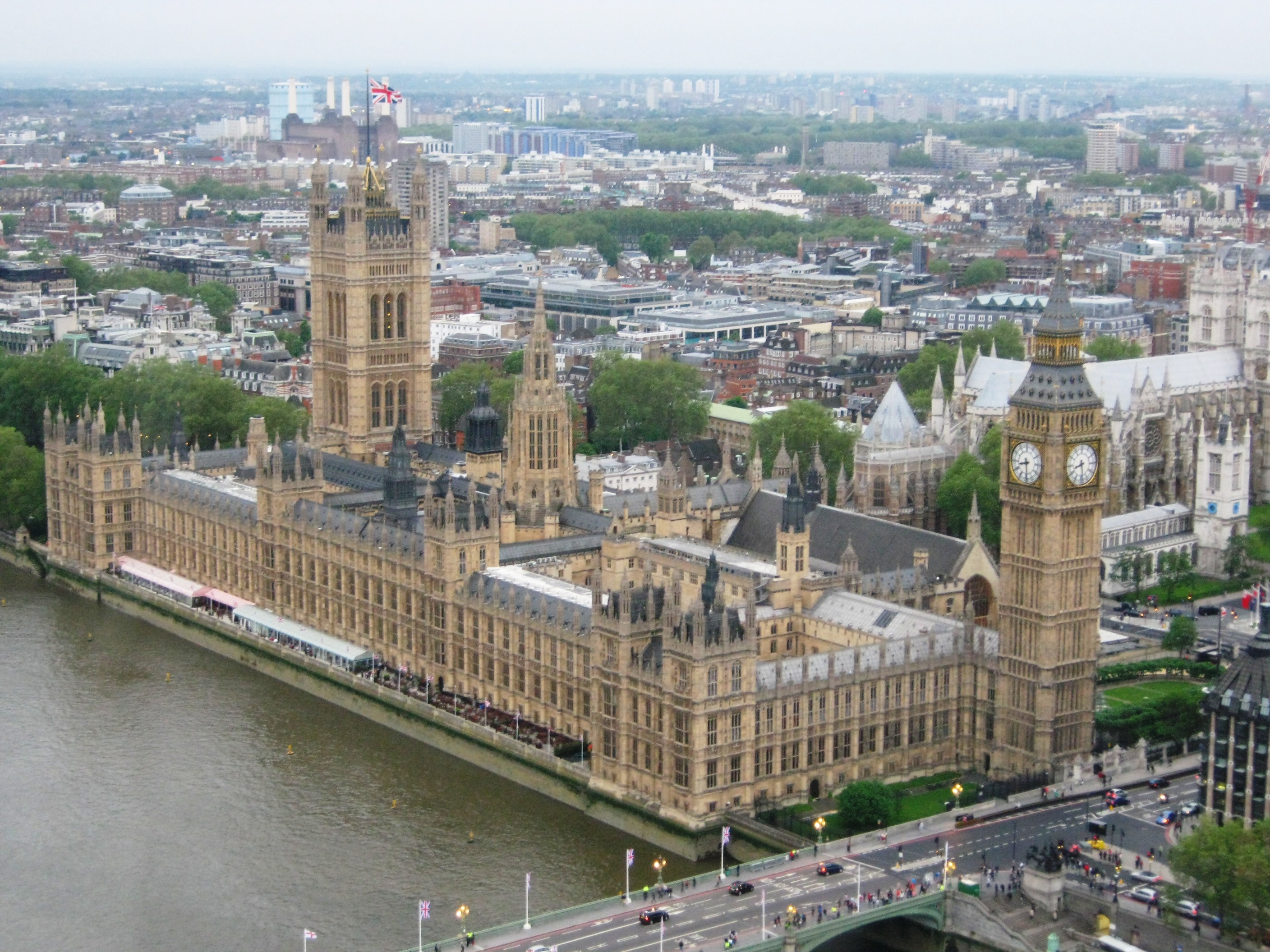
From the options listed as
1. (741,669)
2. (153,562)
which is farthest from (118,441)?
(741,669)

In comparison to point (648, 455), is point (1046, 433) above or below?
above

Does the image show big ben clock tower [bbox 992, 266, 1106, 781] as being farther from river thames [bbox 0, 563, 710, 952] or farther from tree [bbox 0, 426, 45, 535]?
tree [bbox 0, 426, 45, 535]

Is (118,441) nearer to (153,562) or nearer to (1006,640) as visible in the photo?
(153,562)

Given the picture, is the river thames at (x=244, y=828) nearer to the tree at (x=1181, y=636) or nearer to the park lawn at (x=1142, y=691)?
the park lawn at (x=1142, y=691)

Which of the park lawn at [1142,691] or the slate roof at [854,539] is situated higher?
the slate roof at [854,539]

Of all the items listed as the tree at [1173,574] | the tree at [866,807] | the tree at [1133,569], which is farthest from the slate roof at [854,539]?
the tree at [866,807]
